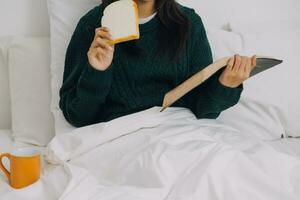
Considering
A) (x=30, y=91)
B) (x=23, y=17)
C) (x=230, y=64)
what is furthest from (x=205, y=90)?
(x=23, y=17)

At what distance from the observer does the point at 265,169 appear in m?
0.84

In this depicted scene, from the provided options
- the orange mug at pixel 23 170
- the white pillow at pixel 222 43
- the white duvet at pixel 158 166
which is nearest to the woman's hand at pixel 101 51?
the white duvet at pixel 158 166

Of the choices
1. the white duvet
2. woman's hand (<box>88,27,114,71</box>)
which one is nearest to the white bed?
the white duvet

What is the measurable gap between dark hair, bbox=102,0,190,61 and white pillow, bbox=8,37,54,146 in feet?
0.93

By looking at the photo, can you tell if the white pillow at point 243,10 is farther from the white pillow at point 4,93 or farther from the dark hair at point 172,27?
the white pillow at point 4,93

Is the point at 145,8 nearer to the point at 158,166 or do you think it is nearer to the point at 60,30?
the point at 60,30

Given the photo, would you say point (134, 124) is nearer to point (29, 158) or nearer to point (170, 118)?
point (170, 118)

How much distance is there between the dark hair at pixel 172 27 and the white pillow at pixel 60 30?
0.47 ft

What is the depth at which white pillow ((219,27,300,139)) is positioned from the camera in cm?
133

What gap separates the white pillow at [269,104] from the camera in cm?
133

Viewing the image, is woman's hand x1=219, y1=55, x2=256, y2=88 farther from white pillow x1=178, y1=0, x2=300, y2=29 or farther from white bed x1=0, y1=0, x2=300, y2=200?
white pillow x1=178, y1=0, x2=300, y2=29

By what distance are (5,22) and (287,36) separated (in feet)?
3.02

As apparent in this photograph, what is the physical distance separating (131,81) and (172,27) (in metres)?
0.20

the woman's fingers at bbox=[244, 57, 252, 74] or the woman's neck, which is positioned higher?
the woman's neck
